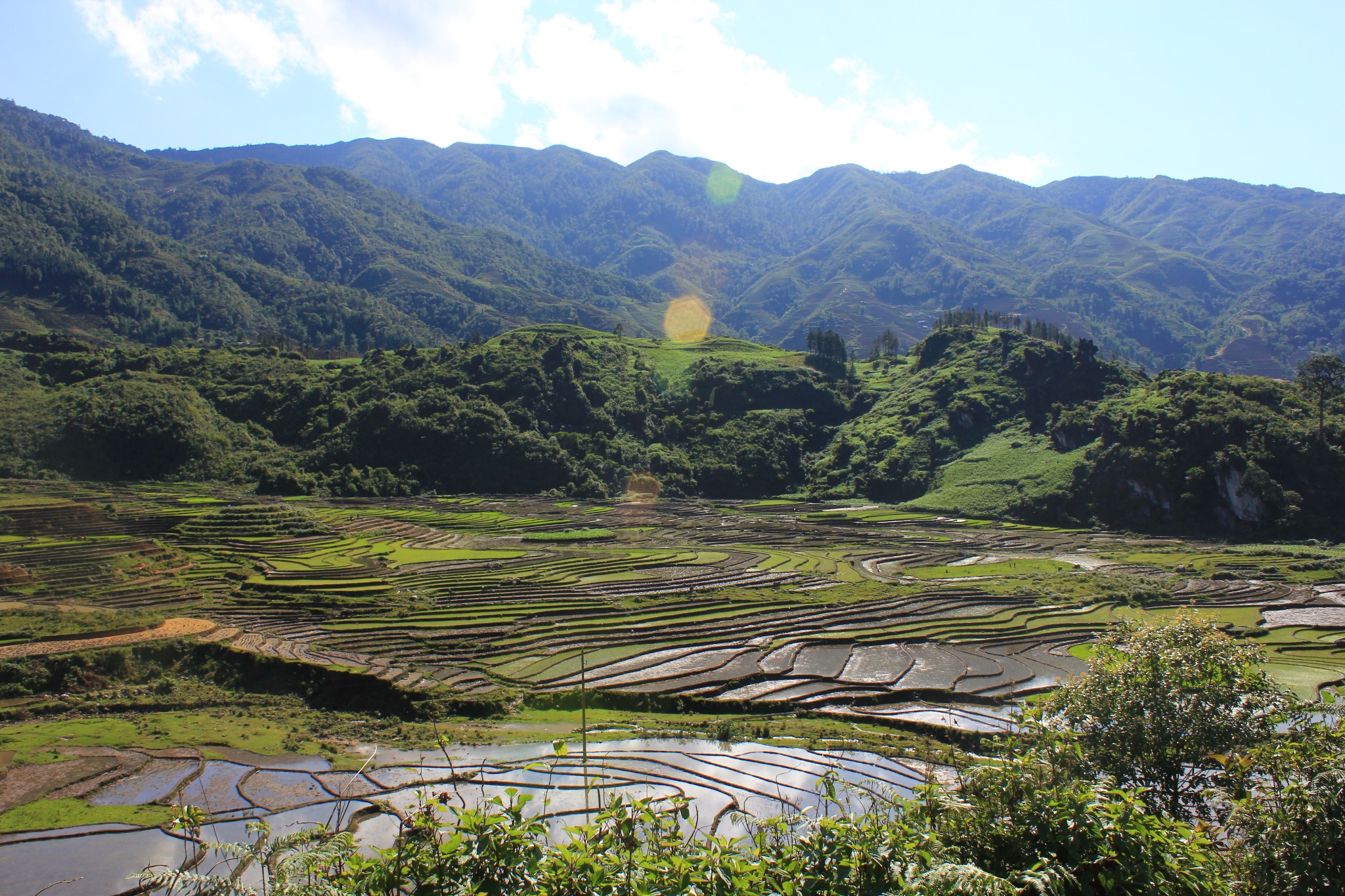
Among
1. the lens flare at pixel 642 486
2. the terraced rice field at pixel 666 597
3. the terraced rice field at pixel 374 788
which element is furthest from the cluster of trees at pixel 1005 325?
the terraced rice field at pixel 374 788

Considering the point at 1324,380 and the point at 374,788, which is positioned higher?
the point at 1324,380

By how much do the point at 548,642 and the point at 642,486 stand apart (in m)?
102

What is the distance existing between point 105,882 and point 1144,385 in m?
146

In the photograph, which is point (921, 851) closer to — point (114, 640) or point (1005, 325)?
point (114, 640)

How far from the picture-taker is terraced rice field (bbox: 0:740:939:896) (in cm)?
1962

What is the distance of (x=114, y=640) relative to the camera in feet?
123

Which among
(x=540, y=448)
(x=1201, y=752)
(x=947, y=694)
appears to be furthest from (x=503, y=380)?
(x=1201, y=752)

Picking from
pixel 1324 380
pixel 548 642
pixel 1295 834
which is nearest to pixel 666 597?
pixel 548 642

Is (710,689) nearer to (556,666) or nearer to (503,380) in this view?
(556,666)

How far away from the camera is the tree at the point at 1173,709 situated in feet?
50.8

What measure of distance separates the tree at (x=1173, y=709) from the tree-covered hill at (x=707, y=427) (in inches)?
3873

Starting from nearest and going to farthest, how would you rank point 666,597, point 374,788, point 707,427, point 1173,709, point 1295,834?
point 1295,834 → point 1173,709 → point 374,788 → point 666,597 → point 707,427

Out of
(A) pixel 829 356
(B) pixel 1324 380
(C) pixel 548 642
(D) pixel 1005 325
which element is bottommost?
(C) pixel 548 642

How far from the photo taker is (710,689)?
3566 cm
